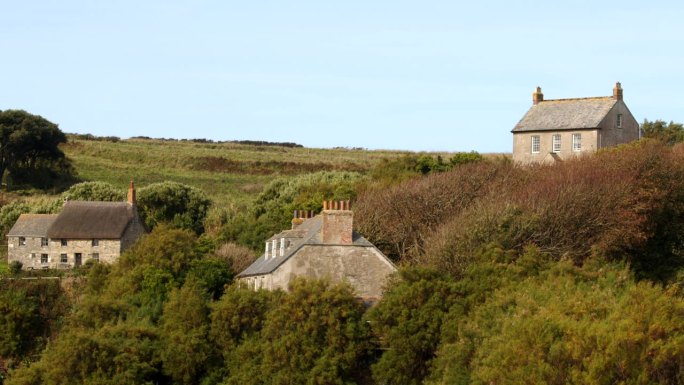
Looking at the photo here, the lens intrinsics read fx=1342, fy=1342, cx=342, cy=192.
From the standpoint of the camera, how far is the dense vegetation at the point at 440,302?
135ft

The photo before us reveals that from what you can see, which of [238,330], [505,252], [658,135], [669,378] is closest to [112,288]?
[238,330]

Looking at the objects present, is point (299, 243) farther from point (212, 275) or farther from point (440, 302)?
point (440, 302)

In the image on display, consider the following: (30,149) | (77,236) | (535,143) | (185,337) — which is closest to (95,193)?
(77,236)

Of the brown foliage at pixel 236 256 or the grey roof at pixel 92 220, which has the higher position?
the grey roof at pixel 92 220

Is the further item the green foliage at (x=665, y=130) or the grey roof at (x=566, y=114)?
the green foliage at (x=665, y=130)

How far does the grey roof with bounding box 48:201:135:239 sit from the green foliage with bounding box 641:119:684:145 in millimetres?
32505

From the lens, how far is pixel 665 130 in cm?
8688

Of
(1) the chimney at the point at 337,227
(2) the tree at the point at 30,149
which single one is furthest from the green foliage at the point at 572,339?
(2) the tree at the point at 30,149

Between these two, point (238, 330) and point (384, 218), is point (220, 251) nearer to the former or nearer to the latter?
point (384, 218)

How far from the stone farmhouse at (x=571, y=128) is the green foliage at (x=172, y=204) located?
26.4m

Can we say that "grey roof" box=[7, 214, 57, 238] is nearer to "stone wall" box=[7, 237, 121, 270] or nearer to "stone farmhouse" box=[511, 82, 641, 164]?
"stone wall" box=[7, 237, 121, 270]

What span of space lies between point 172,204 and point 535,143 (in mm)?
29811

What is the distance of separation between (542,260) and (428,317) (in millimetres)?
5110

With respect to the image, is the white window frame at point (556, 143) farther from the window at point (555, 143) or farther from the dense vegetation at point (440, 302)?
the dense vegetation at point (440, 302)
